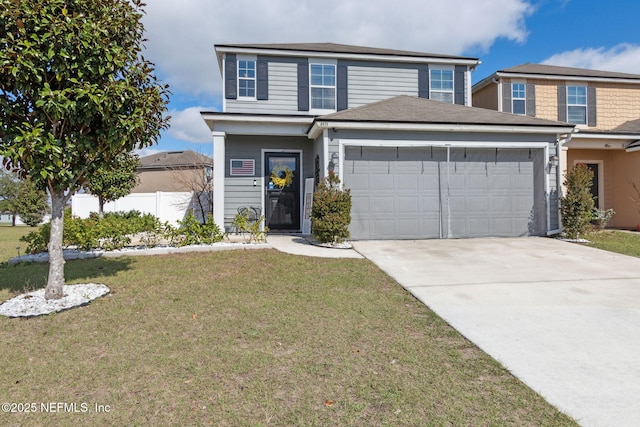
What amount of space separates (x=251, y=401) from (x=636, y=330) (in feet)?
12.4

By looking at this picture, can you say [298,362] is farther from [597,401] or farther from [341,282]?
[341,282]

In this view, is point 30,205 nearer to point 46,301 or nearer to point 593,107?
point 46,301

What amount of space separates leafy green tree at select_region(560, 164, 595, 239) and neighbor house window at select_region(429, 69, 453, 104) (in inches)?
194

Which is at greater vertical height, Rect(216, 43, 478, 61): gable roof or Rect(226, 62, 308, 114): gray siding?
Rect(216, 43, 478, 61): gable roof

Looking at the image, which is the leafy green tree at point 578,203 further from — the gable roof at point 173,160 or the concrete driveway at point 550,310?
the gable roof at point 173,160

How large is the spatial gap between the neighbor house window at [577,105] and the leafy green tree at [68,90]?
48.3ft

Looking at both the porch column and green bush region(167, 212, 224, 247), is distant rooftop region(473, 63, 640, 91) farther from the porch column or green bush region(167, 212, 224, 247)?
green bush region(167, 212, 224, 247)

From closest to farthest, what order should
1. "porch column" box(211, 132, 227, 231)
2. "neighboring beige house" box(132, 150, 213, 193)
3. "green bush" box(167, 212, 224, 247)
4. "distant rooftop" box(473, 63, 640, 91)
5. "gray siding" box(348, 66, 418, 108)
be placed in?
"green bush" box(167, 212, 224, 247), "porch column" box(211, 132, 227, 231), "gray siding" box(348, 66, 418, 108), "distant rooftop" box(473, 63, 640, 91), "neighboring beige house" box(132, 150, 213, 193)

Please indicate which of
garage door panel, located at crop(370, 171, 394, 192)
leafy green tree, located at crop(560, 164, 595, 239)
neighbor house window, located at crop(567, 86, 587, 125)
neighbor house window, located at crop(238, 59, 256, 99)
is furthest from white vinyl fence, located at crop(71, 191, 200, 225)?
neighbor house window, located at crop(567, 86, 587, 125)

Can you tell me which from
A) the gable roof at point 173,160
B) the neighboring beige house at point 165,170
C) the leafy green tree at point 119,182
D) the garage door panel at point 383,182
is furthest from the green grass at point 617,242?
the gable roof at point 173,160

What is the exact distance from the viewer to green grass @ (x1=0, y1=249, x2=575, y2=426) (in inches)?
86.5

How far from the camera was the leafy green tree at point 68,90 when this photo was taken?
3.60 meters

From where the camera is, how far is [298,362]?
9.36ft

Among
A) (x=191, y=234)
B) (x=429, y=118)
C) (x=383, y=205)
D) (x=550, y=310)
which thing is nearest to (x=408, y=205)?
(x=383, y=205)
